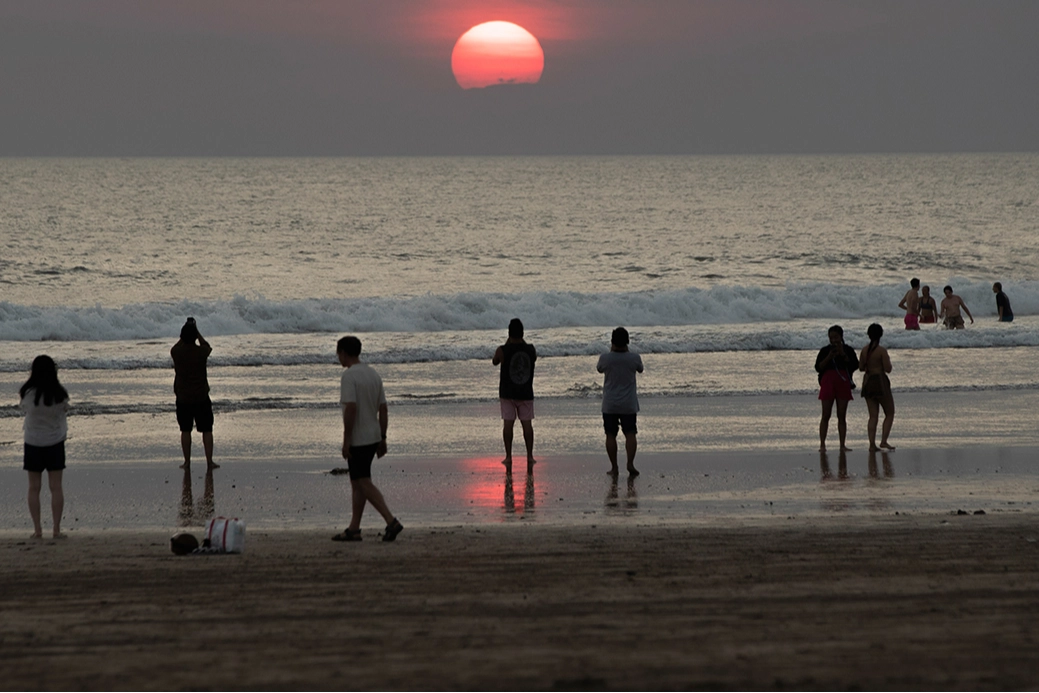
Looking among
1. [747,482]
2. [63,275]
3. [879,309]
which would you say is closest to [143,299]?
[63,275]

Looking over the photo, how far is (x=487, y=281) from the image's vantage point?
4434 cm

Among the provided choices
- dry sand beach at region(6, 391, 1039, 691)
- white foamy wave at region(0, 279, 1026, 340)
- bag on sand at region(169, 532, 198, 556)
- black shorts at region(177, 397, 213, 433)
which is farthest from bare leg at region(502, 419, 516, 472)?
white foamy wave at region(0, 279, 1026, 340)

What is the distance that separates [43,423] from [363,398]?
9.23 feet

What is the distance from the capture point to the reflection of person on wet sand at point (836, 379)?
12516 mm

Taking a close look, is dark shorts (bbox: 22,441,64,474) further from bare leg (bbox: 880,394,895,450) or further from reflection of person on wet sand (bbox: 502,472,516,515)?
bare leg (bbox: 880,394,895,450)

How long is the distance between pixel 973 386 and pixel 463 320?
55.8 feet

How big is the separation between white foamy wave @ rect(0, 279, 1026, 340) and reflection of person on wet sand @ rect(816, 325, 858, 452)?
777 inches

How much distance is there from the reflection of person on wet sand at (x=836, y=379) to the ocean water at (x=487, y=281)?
1.04 metres

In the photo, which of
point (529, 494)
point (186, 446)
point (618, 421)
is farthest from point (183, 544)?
point (618, 421)

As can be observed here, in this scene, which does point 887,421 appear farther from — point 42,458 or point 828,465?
point 42,458

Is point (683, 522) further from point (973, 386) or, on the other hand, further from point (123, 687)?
point (973, 386)

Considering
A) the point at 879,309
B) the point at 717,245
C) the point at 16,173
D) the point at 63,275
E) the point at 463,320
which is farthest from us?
the point at 16,173

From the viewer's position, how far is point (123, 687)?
5219 mm

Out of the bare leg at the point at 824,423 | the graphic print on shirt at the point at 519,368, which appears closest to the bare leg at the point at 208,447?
the graphic print on shirt at the point at 519,368
